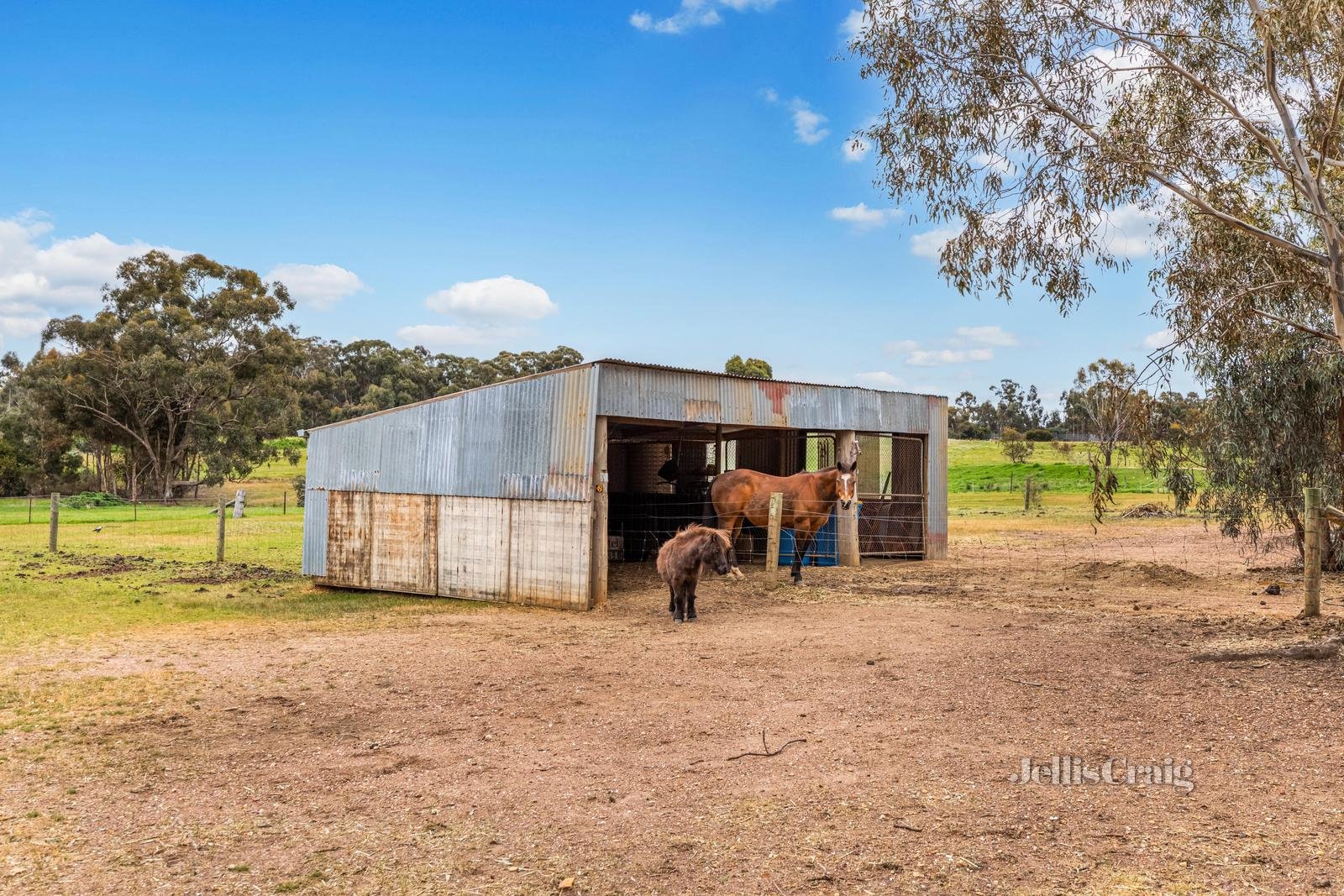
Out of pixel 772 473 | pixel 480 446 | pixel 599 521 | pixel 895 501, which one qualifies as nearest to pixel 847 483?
pixel 599 521

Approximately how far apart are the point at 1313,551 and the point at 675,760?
8261mm

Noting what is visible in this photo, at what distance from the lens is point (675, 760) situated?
5.67 metres

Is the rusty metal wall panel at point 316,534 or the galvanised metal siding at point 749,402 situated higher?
the galvanised metal siding at point 749,402

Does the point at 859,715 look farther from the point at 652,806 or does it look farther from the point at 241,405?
the point at 241,405

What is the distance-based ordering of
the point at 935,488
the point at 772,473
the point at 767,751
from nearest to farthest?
the point at 767,751, the point at 935,488, the point at 772,473

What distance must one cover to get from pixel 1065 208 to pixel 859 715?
7.57 meters

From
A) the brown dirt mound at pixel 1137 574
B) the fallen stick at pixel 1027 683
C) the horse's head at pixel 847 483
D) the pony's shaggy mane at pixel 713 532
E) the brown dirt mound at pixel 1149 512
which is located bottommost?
the fallen stick at pixel 1027 683

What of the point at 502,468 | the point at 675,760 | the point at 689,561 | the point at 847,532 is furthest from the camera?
the point at 847,532

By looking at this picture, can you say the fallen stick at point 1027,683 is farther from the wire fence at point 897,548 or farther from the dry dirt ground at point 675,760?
the wire fence at point 897,548

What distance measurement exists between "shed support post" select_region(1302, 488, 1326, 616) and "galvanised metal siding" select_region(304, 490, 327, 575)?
14.6 m

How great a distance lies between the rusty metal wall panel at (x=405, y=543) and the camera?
47.5 feet

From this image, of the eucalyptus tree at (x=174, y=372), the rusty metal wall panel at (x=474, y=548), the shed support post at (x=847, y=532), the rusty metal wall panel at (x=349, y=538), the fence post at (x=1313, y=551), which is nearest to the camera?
the fence post at (x=1313, y=551)

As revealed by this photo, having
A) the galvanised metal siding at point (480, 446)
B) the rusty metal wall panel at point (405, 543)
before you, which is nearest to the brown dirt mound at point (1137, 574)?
the galvanised metal siding at point (480, 446)

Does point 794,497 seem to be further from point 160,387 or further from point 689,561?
point 160,387
